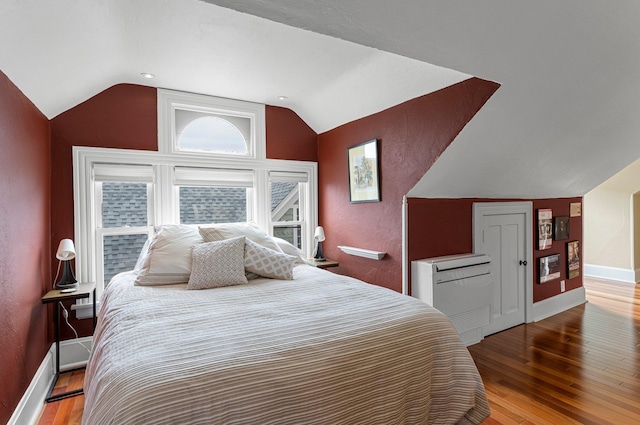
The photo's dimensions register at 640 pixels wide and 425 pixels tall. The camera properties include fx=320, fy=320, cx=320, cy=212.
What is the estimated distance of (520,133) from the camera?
2.55 m

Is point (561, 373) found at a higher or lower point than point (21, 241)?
lower

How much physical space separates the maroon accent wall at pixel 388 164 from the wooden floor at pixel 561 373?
108 cm

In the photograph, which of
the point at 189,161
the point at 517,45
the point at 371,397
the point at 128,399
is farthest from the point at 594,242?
the point at 128,399

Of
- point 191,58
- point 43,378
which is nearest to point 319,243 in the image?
point 191,58

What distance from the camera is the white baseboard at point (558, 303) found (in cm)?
374

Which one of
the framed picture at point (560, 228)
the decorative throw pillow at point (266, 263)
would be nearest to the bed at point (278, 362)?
the decorative throw pillow at point (266, 263)

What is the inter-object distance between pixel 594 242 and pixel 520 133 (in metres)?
4.69

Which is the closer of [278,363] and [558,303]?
[278,363]

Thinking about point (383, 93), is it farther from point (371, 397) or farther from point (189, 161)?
point (371, 397)

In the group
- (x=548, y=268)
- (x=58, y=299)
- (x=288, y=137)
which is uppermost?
(x=288, y=137)

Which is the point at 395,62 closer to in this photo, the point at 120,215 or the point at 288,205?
the point at 288,205

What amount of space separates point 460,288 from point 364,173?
1404mm

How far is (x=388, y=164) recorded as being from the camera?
9.88 feet

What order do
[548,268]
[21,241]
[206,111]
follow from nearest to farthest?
[21,241]
[206,111]
[548,268]
